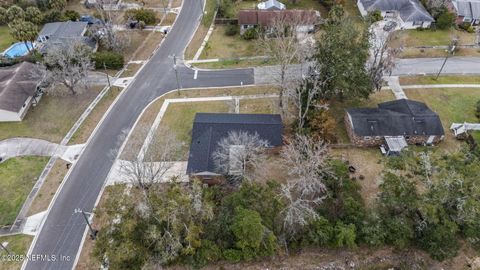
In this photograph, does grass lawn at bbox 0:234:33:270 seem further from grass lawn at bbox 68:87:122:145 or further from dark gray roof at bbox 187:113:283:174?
dark gray roof at bbox 187:113:283:174

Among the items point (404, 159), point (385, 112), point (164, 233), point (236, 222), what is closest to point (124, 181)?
point (164, 233)

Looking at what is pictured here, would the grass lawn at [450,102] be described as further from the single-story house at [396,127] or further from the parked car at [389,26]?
the parked car at [389,26]

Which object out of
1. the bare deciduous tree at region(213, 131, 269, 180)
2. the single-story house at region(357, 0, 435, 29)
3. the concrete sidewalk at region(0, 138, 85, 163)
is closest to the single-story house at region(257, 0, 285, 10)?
the single-story house at region(357, 0, 435, 29)

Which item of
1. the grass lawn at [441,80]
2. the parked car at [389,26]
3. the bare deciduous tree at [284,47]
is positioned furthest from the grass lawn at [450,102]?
the bare deciduous tree at [284,47]

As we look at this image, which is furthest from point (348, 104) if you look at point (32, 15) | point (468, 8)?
point (32, 15)

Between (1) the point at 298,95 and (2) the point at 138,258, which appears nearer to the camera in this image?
(2) the point at 138,258

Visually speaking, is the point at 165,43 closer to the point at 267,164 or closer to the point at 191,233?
the point at 267,164

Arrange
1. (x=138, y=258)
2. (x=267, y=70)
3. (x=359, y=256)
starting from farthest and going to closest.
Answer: (x=267, y=70) → (x=359, y=256) → (x=138, y=258)

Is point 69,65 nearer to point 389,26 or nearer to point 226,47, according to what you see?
point 226,47
